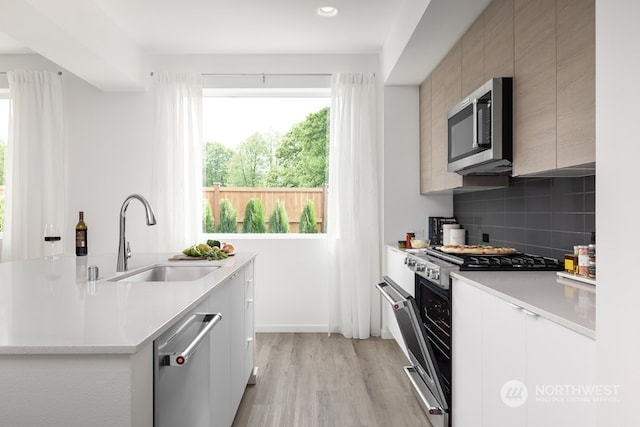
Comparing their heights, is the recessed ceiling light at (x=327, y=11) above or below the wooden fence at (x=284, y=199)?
above

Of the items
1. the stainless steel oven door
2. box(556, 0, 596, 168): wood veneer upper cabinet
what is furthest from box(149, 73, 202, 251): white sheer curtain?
box(556, 0, 596, 168): wood veneer upper cabinet

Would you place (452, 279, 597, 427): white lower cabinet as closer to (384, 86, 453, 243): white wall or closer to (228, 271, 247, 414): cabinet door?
(228, 271, 247, 414): cabinet door

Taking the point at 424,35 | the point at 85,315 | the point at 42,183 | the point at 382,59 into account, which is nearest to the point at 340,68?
the point at 382,59

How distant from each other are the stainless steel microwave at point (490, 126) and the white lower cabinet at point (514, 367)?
0.70 m

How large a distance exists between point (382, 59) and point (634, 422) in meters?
4.06

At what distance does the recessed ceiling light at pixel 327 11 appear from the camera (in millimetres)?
3635

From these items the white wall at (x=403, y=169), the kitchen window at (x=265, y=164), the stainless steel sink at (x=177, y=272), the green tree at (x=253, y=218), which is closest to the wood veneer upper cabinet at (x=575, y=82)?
the stainless steel sink at (x=177, y=272)

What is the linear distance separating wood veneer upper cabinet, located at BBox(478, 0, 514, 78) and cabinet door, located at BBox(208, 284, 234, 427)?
5.75ft

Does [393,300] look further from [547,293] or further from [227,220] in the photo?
[227,220]

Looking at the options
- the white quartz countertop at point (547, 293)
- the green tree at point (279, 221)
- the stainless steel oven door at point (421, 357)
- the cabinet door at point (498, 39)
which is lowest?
the stainless steel oven door at point (421, 357)

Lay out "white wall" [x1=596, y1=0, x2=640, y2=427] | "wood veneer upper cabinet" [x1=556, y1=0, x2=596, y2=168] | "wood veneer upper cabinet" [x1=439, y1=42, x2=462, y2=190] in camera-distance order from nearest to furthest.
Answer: "white wall" [x1=596, y1=0, x2=640, y2=427], "wood veneer upper cabinet" [x1=556, y1=0, x2=596, y2=168], "wood veneer upper cabinet" [x1=439, y1=42, x2=462, y2=190]

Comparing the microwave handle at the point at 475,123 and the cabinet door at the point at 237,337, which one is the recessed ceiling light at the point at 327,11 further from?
the cabinet door at the point at 237,337

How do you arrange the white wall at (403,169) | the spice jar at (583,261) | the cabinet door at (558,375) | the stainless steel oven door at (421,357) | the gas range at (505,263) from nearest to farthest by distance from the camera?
the cabinet door at (558,375)
the spice jar at (583,261)
the gas range at (505,263)
the stainless steel oven door at (421,357)
the white wall at (403,169)

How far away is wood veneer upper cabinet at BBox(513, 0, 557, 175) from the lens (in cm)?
199
